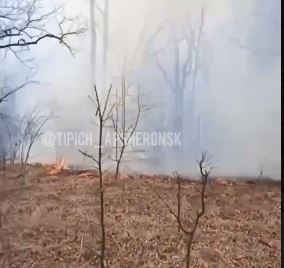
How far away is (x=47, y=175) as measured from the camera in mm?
1341

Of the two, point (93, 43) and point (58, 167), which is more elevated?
Answer: point (93, 43)

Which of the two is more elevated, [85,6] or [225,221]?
[85,6]

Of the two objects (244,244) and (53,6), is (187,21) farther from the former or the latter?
(244,244)

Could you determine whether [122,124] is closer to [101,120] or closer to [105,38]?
[101,120]

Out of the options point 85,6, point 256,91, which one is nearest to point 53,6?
point 85,6

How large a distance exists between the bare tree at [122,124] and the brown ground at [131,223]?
8 cm

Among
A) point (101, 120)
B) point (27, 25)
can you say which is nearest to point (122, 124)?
point (101, 120)

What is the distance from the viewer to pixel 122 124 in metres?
1.33

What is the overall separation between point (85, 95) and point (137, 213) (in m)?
0.36

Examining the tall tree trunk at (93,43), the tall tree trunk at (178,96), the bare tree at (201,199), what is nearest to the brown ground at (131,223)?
the bare tree at (201,199)

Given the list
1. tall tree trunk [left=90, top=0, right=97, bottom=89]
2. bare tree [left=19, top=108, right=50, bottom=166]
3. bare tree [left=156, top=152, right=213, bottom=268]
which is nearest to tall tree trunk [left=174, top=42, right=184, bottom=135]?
bare tree [left=156, top=152, right=213, bottom=268]

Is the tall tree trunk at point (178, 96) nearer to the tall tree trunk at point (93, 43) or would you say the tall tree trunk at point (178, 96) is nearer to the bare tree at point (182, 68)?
the bare tree at point (182, 68)

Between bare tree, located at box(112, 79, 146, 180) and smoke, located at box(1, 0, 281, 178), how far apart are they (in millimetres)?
23

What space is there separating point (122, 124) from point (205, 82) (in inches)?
10.1
